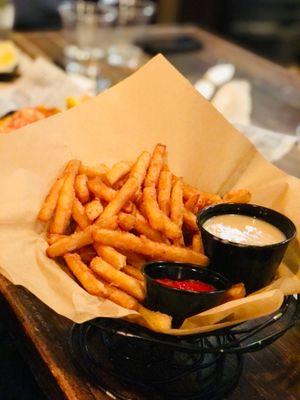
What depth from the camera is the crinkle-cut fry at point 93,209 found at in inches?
54.5

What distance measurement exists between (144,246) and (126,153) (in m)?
0.45

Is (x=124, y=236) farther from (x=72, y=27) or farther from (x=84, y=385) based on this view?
(x=72, y=27)

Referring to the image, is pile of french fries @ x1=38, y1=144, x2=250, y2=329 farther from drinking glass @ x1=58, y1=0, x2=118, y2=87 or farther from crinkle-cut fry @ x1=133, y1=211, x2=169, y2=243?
drinking glass @ x1=58, y1=0, x2=118, y2=87

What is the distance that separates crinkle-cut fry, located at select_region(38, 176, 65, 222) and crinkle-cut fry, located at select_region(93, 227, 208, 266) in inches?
7.3

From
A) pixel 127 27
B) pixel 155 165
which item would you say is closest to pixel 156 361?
pixel 155 165

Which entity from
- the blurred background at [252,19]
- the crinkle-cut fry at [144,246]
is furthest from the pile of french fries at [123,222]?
the blurred background at [252,19]

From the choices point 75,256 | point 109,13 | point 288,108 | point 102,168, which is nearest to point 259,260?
point 75,256

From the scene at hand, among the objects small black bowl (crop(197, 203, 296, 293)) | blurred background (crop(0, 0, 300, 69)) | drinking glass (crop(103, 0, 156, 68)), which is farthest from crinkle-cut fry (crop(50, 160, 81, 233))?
blurred background (crop(0, 0, 300, 69))

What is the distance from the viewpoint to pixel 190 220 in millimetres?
1424

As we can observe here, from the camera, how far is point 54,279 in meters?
1.26

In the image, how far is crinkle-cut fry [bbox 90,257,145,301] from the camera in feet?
3.96

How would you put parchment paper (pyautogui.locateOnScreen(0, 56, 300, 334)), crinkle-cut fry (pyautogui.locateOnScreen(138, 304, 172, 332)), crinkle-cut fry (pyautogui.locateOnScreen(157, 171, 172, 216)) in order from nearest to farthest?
1. crinkle-cut fry (pyautogui.locateOnScreen(138, 304, 172, 332))
2. parchment paper (pyautogui.locateOnScreen(0, 56, 300, 334))
3. crinkle-cut fry (pyautogui.locateOnScreen(157, 171, 172, 216))

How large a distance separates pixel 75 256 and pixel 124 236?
0.41 feet

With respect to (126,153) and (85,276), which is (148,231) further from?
(126,153)
